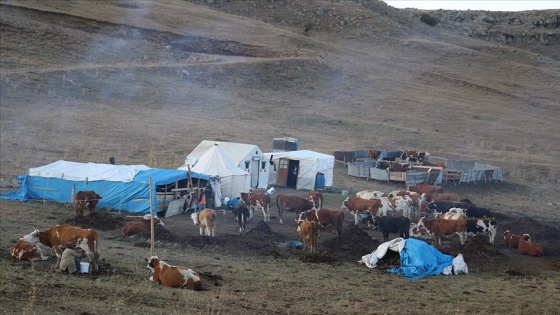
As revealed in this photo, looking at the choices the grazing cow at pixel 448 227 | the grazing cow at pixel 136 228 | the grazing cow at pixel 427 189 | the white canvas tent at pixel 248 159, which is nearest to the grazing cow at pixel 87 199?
the grazing cow at pixel 136 228

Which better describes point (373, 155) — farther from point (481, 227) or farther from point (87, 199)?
point (87, 199)

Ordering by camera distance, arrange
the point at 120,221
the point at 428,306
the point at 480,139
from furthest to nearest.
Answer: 1. the point at 480,139
2. the point at 120,221
3. the point at 428,306

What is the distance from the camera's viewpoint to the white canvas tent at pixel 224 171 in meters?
A: 31.0

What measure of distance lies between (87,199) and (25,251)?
9.11 meters

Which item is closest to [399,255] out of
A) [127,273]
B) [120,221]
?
[127,273]

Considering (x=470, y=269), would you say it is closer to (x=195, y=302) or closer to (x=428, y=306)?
(x=428, y=306)

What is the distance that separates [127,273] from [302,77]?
2064 inches

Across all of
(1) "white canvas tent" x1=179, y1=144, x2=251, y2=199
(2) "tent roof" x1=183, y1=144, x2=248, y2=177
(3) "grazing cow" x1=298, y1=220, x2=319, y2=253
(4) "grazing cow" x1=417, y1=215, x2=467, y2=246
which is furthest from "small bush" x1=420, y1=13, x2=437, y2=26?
(3) "grazing cow" x1=298, y1=220, x2=319, y2=253

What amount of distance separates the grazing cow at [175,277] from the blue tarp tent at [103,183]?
11.1 m

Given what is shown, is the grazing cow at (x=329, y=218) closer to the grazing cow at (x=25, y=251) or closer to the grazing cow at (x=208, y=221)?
the grazing cow at (x=208, y=221)

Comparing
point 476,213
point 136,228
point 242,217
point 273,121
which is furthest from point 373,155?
point 136,228

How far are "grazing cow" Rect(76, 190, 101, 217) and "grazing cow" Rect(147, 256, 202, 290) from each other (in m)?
10.6

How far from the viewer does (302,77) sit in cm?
6794

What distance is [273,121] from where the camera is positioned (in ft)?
176
